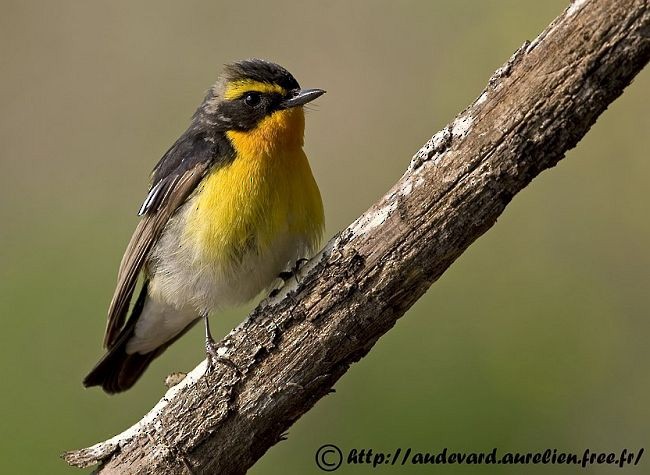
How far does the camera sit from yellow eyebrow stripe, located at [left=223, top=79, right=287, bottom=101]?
4535 millimetres

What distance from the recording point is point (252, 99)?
180 inches

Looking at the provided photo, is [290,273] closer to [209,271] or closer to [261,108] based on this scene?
[209,271]

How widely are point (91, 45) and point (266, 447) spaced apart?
4610mm

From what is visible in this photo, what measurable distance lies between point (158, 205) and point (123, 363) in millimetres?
873


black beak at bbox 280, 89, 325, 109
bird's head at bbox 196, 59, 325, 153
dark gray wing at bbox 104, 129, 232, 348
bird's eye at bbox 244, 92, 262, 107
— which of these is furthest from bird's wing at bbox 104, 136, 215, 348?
black beak at bbox 280, 89, 325, 109

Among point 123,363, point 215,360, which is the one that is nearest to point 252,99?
point 215,360

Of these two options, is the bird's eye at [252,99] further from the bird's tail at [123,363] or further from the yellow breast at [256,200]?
the bird's tail at [123,363]

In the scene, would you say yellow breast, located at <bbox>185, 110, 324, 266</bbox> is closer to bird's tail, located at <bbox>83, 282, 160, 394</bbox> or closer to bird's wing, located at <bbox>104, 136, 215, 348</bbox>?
bird's wing, located at <bbox>104, 136, 215, 348</bbox>

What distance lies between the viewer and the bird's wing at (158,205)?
14.7 ft

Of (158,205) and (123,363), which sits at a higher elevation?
(158,205)

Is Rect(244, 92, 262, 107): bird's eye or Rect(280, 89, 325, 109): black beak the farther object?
Rect(244, 92, 262, 107): bird's eye

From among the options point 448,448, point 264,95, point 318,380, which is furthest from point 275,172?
point 448,448

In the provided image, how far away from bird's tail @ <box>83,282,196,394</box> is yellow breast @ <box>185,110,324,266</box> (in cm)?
73

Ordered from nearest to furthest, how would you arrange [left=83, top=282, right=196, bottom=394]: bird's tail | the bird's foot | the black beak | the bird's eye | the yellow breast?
the bird's foot, the yellow breast, the black beak, the bird's eye, [left=83, top=282, right=196, bottom=394]: bird's tail
